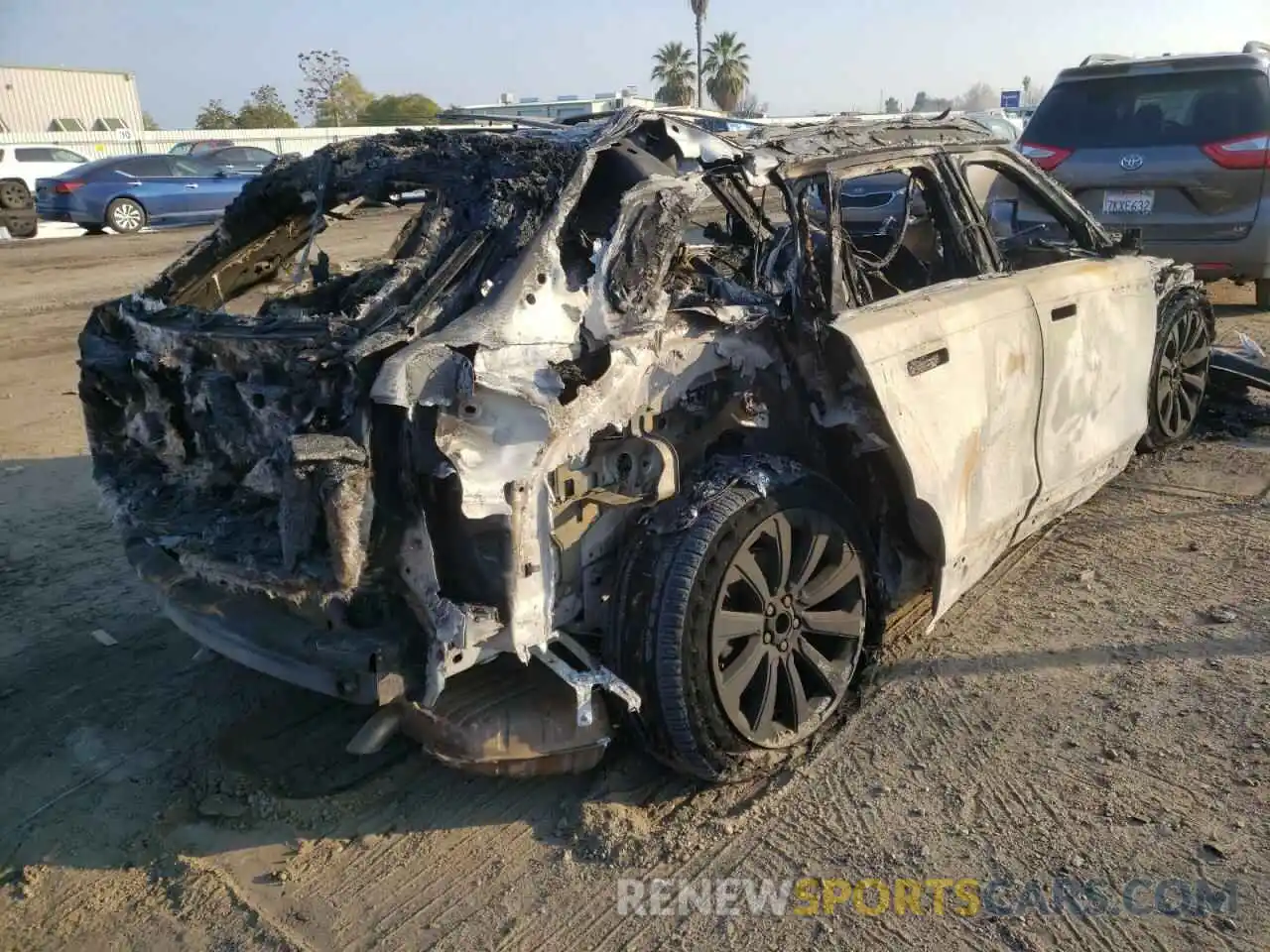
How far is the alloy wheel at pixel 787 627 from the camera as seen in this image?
3.00 meters

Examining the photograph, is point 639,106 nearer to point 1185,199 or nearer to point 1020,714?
point 1020,714

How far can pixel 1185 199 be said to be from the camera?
7648 mm

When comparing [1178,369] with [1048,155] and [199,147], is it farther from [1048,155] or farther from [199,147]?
[199,147]

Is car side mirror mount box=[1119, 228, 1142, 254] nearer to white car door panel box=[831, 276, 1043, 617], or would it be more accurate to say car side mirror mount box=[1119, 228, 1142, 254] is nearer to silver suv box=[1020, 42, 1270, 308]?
white car door panel box=[831, 276, 1043, 617]

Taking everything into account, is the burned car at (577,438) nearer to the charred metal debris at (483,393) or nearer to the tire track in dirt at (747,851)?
the charred metal debris at (483,393)

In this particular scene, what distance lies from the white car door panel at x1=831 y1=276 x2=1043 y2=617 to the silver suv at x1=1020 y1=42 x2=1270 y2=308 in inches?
182

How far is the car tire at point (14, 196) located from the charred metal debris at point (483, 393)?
1881 centimetres

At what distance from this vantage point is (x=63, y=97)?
44.3 metres

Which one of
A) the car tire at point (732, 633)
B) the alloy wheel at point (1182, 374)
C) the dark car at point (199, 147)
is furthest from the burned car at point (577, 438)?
the dark car at point (199, 147)

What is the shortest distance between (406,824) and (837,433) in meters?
1.83

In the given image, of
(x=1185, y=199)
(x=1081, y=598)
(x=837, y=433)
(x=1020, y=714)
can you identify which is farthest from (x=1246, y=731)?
(x=1185, y=199)

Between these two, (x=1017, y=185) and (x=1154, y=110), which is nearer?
(x=1017, y=185)

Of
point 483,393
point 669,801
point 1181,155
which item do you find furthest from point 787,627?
point 1181,155

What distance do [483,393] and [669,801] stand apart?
4.49 ft
